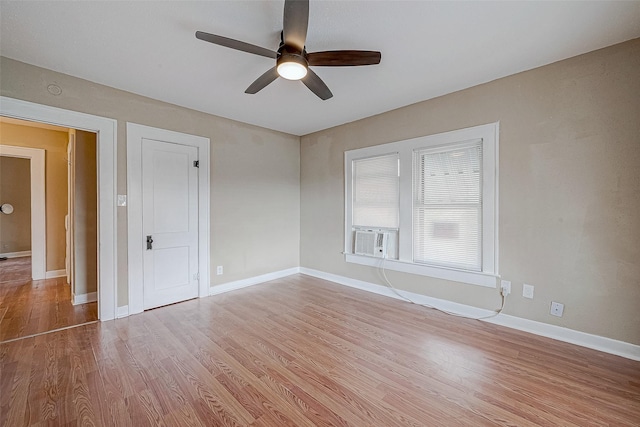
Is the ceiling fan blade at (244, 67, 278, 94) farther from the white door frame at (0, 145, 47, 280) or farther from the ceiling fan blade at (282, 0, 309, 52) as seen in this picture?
the white door frame at (0, 145, 47, 280)

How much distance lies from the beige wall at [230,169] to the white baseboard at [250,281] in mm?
73

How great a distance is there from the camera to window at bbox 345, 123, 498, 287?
2.91m

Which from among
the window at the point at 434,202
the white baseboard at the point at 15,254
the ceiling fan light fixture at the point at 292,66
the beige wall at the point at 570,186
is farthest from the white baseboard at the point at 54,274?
the beige wall at the point at 570,186

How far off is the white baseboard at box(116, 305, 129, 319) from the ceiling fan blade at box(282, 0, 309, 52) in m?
3.25

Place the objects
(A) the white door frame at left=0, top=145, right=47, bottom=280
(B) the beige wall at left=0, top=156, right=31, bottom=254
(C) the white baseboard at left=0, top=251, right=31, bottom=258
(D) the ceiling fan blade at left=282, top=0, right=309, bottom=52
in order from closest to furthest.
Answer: (D) the ceiling fan blade at left=282, top=0, right=309, bottom=52, (A) the white door frame at left=0, top=145, right=47, bottom=280, (C) the white baseboard at left=0, top=251, right=31, bottom=258, (B) the beige wall at left=0, top=156, right=31, bottom=254

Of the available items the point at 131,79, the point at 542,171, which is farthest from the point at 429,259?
the point at 131,79

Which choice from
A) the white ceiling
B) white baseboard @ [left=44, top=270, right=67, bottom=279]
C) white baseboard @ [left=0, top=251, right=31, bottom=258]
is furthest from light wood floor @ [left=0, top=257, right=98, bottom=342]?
the white ceiling

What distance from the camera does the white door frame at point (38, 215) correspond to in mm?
4477

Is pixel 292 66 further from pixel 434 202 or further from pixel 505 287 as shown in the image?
pixel 505 287

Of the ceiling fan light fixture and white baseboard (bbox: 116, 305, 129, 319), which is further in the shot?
white baseboard (bbox: 116, 305, 129, 319)

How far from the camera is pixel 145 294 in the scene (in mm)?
3234

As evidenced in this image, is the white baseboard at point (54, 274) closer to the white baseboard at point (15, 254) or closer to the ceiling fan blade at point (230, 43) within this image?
the white baseboard at point (15, 254)

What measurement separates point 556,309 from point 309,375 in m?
2.38

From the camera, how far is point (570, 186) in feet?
8.04
